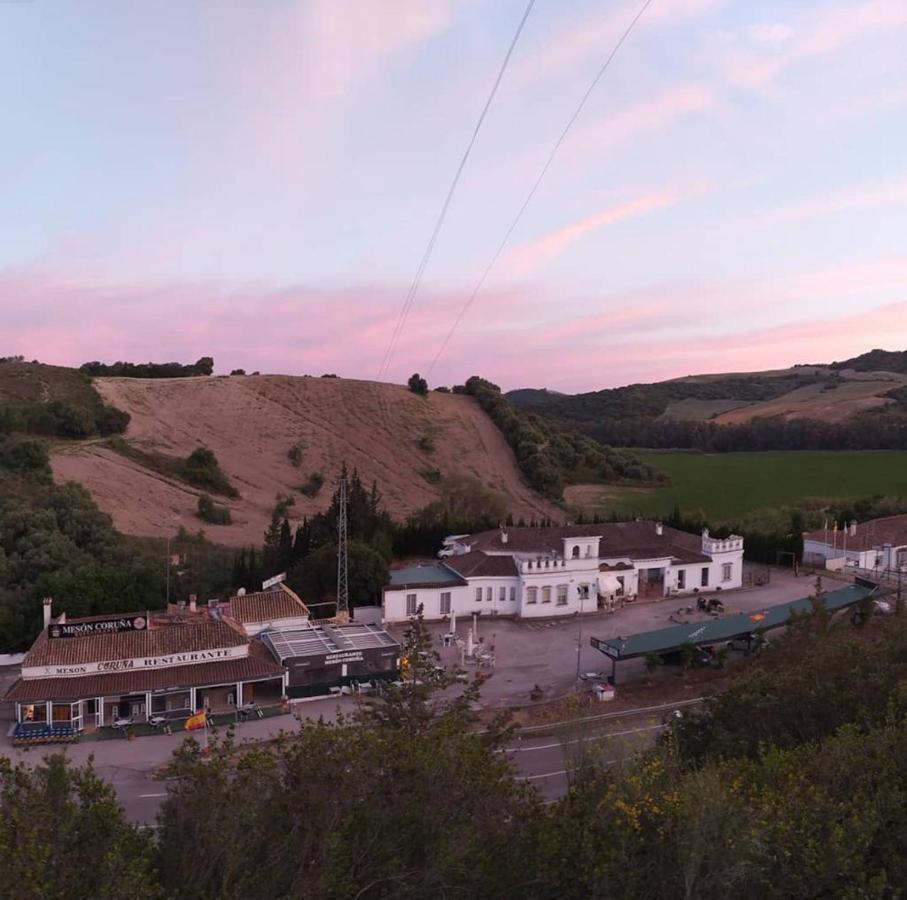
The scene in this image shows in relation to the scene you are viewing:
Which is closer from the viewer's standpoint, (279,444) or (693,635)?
(693,635)

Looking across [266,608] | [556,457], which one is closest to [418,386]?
[556,457]

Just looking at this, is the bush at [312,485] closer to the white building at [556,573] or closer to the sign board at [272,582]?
the white building at [556,573]

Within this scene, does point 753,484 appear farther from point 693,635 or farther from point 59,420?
point 59,420

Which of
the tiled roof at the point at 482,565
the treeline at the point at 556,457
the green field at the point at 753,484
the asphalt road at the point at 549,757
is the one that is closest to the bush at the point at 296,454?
the treeline at the point at 556,457

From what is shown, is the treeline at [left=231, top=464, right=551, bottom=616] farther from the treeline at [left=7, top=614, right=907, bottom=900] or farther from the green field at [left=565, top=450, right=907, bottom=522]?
the treeline at [left=7, top=614, right=907, bottom=900]

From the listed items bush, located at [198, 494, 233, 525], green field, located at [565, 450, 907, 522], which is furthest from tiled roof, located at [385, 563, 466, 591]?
green field, located at [565, 450, 907, 522]

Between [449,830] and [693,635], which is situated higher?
[449,830]

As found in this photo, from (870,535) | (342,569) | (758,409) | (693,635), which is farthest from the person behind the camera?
(758,409)
